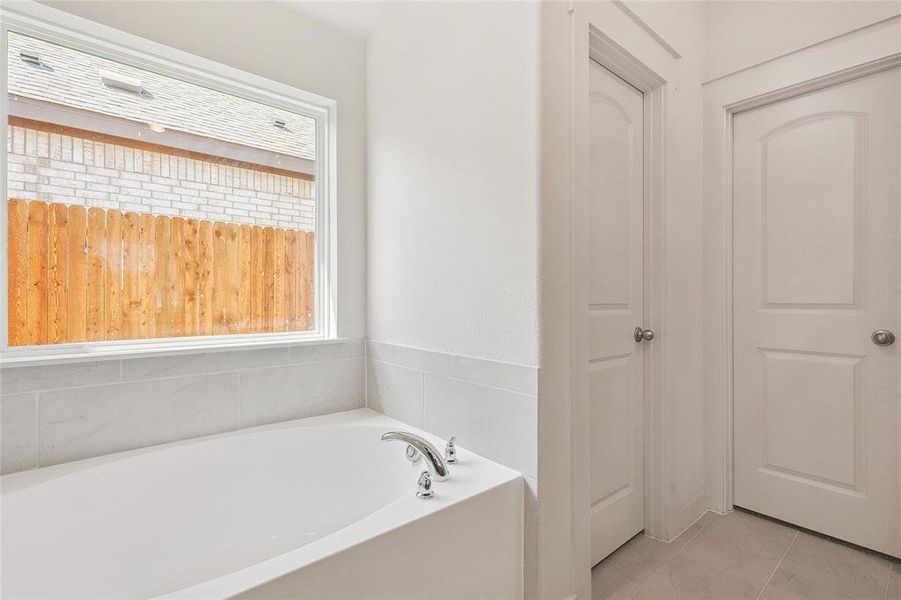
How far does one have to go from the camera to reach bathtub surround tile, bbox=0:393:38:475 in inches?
53.7

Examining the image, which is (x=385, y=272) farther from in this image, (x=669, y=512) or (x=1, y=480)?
(x=669, y=512)

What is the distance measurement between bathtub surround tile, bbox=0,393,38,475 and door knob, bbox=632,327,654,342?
7.13ft

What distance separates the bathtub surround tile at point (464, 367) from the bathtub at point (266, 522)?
0.85 feet

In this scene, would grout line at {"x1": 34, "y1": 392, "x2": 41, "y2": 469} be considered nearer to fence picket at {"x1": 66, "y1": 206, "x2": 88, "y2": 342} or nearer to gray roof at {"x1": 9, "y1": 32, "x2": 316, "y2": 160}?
fence picket at {"x1": 66, "y1": 206, "x2": 88, "y2": 342}

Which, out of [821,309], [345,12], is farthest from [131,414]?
[821,309]

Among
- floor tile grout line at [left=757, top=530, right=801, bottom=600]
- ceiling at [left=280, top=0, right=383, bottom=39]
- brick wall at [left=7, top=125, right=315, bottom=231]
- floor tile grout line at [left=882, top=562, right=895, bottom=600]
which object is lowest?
floor tile grout line at [left=882, top=562, right=895, bottom=600]

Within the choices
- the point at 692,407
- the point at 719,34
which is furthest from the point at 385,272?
the point at 719,34

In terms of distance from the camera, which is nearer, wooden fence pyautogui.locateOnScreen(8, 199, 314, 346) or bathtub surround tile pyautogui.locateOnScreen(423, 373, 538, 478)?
bathtub surround tile pyautogui.locateOnScreen(423, 373, 538, 478)

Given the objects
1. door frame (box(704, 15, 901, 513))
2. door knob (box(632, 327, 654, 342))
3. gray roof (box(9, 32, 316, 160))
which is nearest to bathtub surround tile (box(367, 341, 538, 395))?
door knob (box(632, 327, 654, 342))

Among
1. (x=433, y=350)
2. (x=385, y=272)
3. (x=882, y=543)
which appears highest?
(x=385, y=272)

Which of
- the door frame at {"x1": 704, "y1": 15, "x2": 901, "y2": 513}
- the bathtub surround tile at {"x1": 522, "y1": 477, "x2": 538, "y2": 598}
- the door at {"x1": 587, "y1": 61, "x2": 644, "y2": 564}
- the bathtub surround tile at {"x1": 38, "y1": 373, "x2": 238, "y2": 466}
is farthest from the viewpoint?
the door frame at {"x1": 704, "y1": 15, "x2": 901, "y2": 513}

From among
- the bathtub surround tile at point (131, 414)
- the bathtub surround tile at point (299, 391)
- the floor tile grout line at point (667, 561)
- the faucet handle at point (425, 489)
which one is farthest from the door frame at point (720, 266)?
the bathtub surround tile at point (131, 414)

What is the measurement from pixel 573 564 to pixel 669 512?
28.0 inches

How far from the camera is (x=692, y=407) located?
2.08 m
